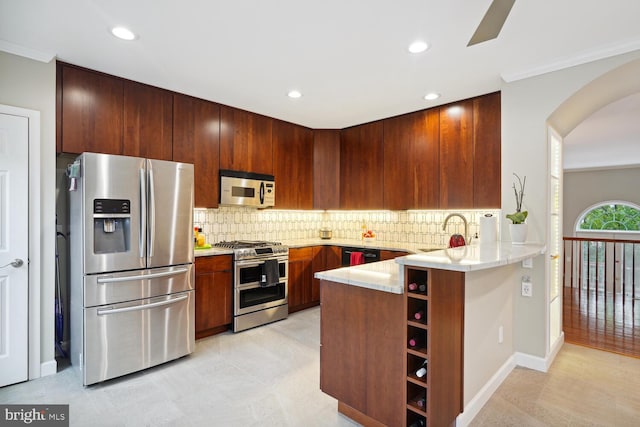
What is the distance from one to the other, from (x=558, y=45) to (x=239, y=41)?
243 cm

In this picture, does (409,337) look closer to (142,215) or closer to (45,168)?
(142,215)

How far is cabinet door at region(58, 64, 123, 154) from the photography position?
2.96 meters

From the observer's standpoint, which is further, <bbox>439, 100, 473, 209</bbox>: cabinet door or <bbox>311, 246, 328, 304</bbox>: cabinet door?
<bbox>311, 246, 328, 304</bbox>: cabinet door

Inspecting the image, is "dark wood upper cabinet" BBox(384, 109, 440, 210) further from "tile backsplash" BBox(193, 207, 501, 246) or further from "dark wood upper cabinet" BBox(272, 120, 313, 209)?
"dark wood upper cabinet" BBox(272, 120, 313, 209)

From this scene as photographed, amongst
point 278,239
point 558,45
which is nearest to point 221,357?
point 278,239

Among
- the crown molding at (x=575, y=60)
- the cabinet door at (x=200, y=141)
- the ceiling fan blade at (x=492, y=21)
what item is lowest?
the cabinet door at (x=200, y=141)

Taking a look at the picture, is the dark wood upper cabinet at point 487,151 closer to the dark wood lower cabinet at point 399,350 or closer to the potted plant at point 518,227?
the potted plant at point 518,227

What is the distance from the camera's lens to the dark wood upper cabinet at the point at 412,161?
412 centimetres

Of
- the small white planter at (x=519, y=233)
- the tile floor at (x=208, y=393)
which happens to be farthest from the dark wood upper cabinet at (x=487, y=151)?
the tile floor at (x=208, y=393)

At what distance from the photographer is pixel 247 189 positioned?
428 centimetres

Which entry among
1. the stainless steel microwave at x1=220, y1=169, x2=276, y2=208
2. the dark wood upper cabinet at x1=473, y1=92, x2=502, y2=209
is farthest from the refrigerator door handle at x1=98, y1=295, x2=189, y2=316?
the dark wood upper cabinet at x1=473, y1=92, x2=502, y2=209

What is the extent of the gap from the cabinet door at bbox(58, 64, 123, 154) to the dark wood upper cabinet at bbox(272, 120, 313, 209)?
1.94m

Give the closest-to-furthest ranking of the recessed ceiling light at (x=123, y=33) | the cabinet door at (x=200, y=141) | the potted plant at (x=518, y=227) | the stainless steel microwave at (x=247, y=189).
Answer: the recessed ceiling light at (x=123, y=33) < the potted plant at (x=518, y=227) < the cabinet door at (x=200, y=141) < the stainless steel microwave at (x=247, y=189)

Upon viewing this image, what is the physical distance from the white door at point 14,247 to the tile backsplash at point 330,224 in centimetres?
164
